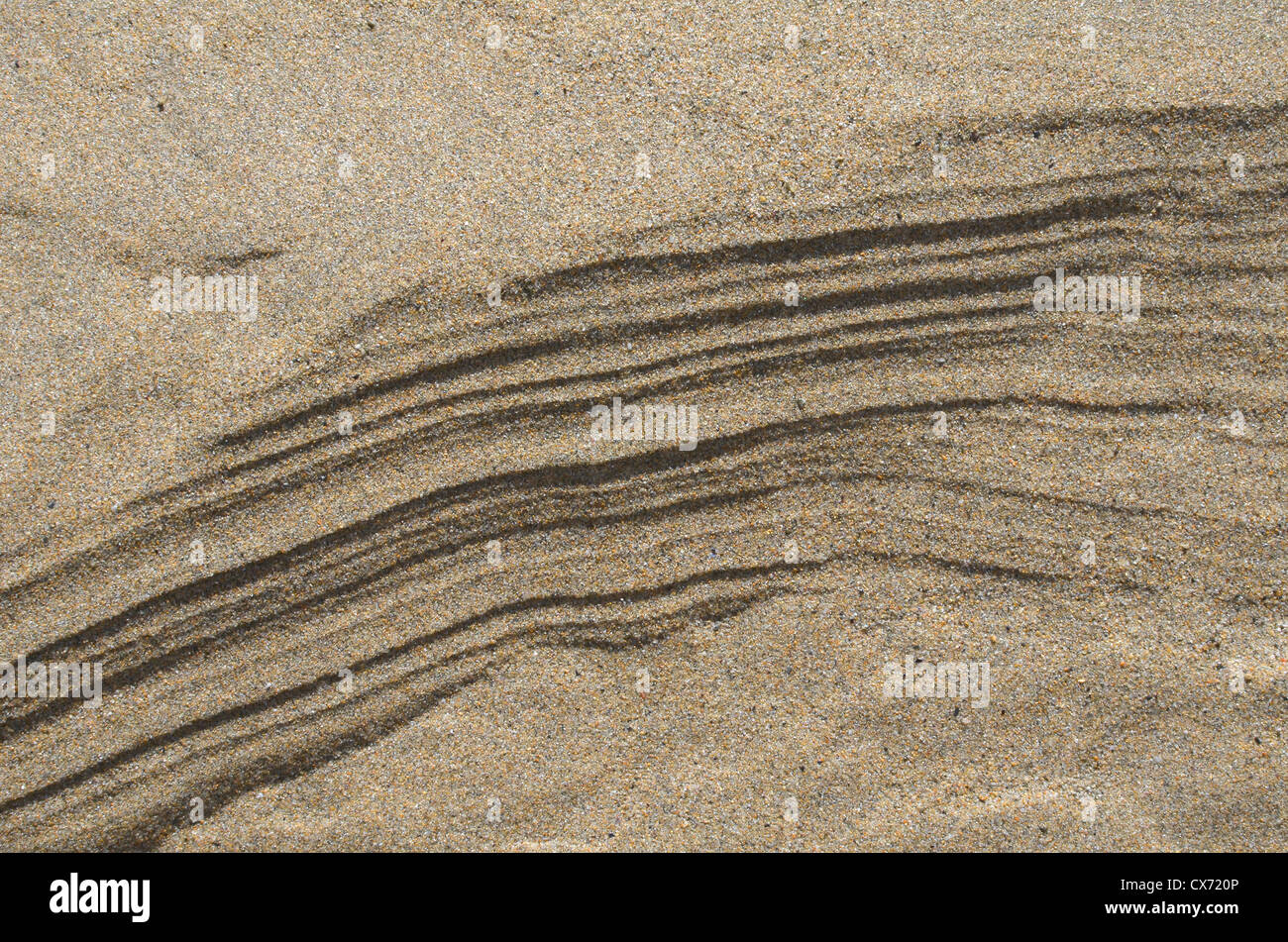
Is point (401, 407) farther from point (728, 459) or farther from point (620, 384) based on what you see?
point (728, 459)

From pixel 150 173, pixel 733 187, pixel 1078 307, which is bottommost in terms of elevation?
pixel 1078 307

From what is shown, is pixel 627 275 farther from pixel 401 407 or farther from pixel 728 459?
pixel 401 407

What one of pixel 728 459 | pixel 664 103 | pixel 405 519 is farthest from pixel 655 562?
pixel 664 103

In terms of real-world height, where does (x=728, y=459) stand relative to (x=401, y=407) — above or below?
below

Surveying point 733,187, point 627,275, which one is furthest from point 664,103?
point 627,275

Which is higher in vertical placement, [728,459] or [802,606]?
[728,459]

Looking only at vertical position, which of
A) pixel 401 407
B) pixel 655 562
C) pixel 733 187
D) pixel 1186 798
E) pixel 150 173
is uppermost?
pixel 150 173
